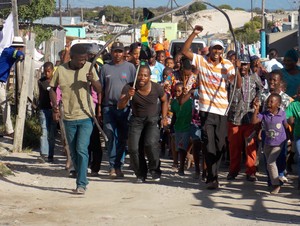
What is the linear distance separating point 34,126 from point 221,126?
643 centimetres

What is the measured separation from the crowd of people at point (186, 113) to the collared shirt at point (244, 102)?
15 millimetres

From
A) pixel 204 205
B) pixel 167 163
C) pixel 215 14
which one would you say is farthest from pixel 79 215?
pixel 215 14

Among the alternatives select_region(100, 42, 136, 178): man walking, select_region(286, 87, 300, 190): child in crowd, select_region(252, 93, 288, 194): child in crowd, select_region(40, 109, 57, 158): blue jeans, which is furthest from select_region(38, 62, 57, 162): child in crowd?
select_region(286, 87, 300, 190): child in crowd

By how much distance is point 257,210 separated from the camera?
9.47 meters

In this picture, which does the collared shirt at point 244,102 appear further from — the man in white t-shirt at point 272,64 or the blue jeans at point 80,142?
the man in white t-shirt at point 272,64

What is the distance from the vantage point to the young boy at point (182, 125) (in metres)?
12.3

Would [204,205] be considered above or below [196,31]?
below

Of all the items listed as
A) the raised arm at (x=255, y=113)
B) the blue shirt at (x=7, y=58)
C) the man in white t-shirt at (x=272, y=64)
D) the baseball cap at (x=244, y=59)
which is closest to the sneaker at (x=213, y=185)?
the raised arm at (x=255, y=113)

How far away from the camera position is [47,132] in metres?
13.8

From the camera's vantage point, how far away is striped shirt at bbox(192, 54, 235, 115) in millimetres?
10781

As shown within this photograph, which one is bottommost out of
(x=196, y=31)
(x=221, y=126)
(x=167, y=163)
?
(x=167, y=163)

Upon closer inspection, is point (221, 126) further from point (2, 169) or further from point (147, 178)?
point (2, 169)

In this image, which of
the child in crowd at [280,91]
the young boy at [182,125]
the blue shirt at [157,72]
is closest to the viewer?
the child in crowd at [280,91]

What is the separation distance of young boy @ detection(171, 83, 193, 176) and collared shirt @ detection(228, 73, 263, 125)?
862mm
